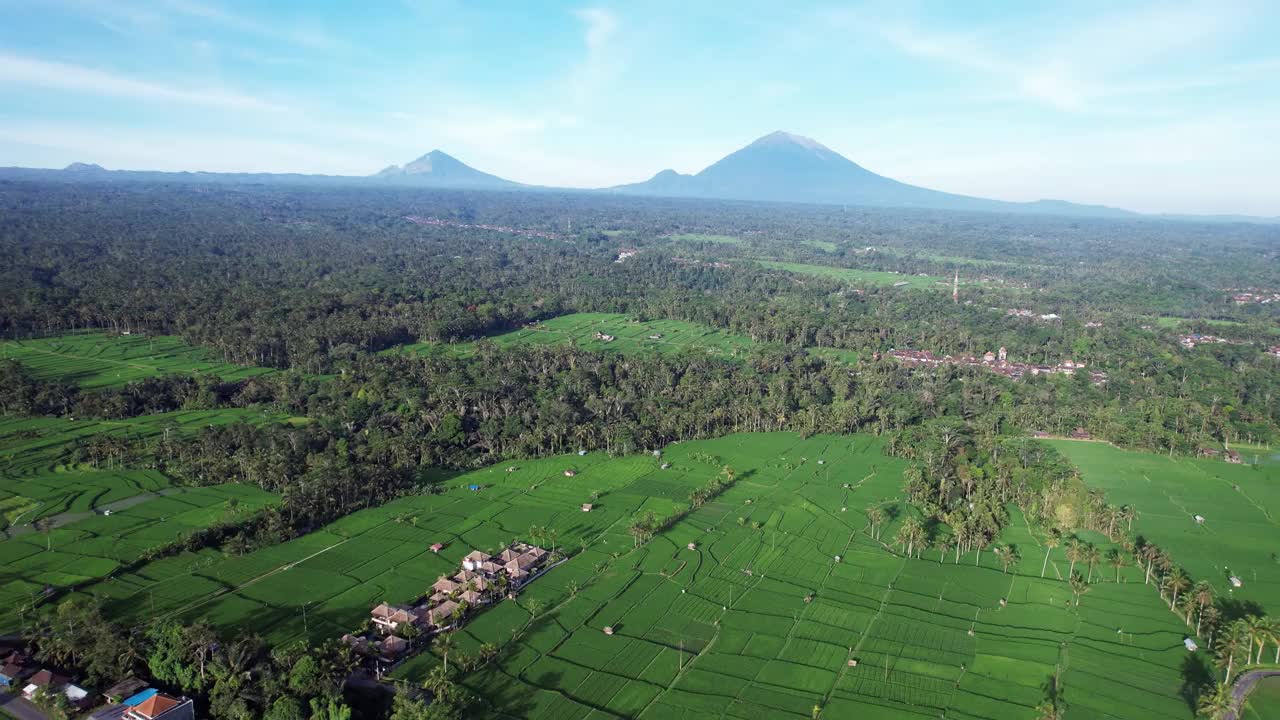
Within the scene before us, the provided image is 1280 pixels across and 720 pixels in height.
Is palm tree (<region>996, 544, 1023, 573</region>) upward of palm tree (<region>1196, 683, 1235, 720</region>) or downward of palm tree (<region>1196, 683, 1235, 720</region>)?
downward

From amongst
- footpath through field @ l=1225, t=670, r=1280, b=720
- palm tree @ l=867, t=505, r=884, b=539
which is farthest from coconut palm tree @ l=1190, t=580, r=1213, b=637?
palm tree @ l=867, t=505, r=884, b=539

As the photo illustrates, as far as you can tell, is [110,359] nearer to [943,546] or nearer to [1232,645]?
[943,546]

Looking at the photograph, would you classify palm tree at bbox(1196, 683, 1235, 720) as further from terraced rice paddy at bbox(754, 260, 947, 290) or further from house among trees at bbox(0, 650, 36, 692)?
terraced rice paddy at bbox(754, 260, 947, 290)

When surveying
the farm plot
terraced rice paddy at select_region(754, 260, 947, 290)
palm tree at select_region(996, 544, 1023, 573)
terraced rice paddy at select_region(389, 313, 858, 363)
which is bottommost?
the farm plot

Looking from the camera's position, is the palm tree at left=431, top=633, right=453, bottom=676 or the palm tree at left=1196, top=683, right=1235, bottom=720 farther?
the palm tree at left=431, top=633, right=453, bottom=676

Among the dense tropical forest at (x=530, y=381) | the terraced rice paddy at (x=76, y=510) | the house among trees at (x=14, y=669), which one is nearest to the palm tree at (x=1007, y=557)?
the dense tropical forest at (x=530, y=381)

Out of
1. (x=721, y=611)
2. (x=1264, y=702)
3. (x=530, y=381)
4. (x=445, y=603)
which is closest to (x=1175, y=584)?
(x=1264, y=702)
